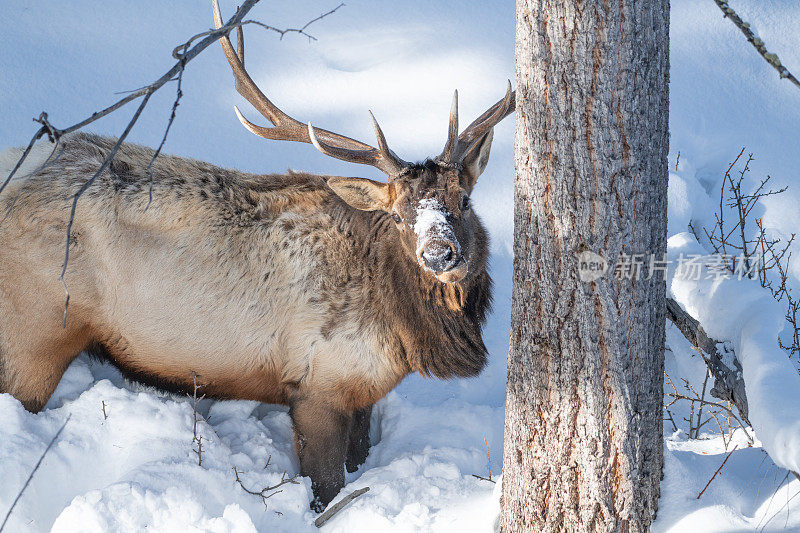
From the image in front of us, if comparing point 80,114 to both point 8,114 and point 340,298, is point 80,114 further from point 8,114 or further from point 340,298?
point 340,298

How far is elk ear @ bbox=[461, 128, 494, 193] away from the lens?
13.5 feet

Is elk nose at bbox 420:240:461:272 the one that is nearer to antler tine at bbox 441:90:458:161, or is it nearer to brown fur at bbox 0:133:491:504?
brown fur at bbox 0:133:491:504

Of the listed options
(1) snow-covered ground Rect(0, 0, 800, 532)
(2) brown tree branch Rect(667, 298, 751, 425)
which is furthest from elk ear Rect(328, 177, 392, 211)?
(2) brown tree branch Rect(667, 298, 751, 425)

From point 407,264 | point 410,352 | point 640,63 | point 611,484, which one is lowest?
point 611,484

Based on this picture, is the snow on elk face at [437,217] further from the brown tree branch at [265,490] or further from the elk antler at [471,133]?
the brown tree branch at [265,490]

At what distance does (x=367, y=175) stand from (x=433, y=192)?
210 centimetres

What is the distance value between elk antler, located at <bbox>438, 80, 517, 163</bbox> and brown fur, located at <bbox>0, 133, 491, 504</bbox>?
0.11 m

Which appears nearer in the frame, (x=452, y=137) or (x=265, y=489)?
(x=265, y=489)

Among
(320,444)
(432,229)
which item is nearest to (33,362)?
(320,444)

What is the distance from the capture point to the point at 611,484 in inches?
114

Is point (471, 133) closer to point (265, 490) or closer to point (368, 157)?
point (368, 157)

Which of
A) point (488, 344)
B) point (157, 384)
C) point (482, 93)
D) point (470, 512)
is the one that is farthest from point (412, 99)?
point (470, 512)

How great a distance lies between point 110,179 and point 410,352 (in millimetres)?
1956

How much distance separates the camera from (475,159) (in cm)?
418
